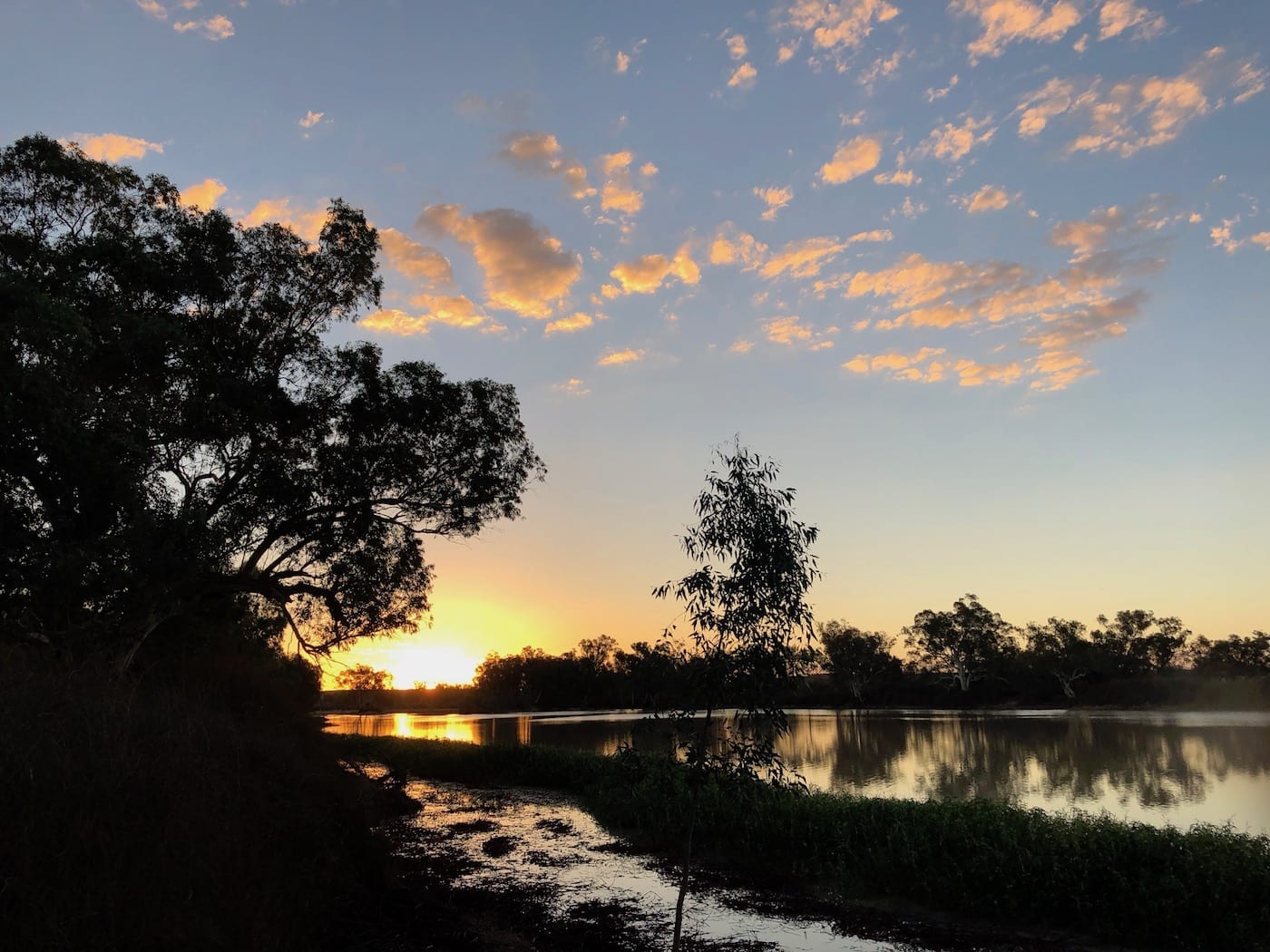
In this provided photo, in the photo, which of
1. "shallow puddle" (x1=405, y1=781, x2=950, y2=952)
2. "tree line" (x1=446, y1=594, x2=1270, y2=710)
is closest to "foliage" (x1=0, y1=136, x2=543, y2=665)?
"shallow puddle" (x1=405, y1=781, x2=950, y2=952)

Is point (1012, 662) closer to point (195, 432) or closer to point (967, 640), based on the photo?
point (967, 640)

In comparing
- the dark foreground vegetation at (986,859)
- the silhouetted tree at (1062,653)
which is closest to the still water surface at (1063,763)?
the dark foreground vegetation at (986,859)

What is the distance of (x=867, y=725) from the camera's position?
271 ft

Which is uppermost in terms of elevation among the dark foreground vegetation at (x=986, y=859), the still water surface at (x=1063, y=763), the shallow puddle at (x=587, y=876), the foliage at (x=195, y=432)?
the foliage at (x=195, y=432)

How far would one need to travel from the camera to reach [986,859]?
14000 mm

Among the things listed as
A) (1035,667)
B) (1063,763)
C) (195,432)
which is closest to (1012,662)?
(1035,667)

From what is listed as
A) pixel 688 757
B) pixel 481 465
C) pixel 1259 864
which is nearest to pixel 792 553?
pixel 688 757

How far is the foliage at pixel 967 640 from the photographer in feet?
435

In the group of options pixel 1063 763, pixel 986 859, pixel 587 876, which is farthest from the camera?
pixel 1063 763

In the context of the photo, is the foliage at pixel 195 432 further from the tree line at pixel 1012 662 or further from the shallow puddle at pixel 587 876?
the tree line at pixel 1012 662

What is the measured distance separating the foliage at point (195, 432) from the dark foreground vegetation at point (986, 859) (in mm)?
13254

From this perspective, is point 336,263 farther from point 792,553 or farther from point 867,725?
point 867,725

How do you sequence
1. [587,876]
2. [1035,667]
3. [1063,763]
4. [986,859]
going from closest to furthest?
[986,859]
[587,876]
[1063,763]
[1035,667]

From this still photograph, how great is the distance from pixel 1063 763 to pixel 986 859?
31.7 metres
